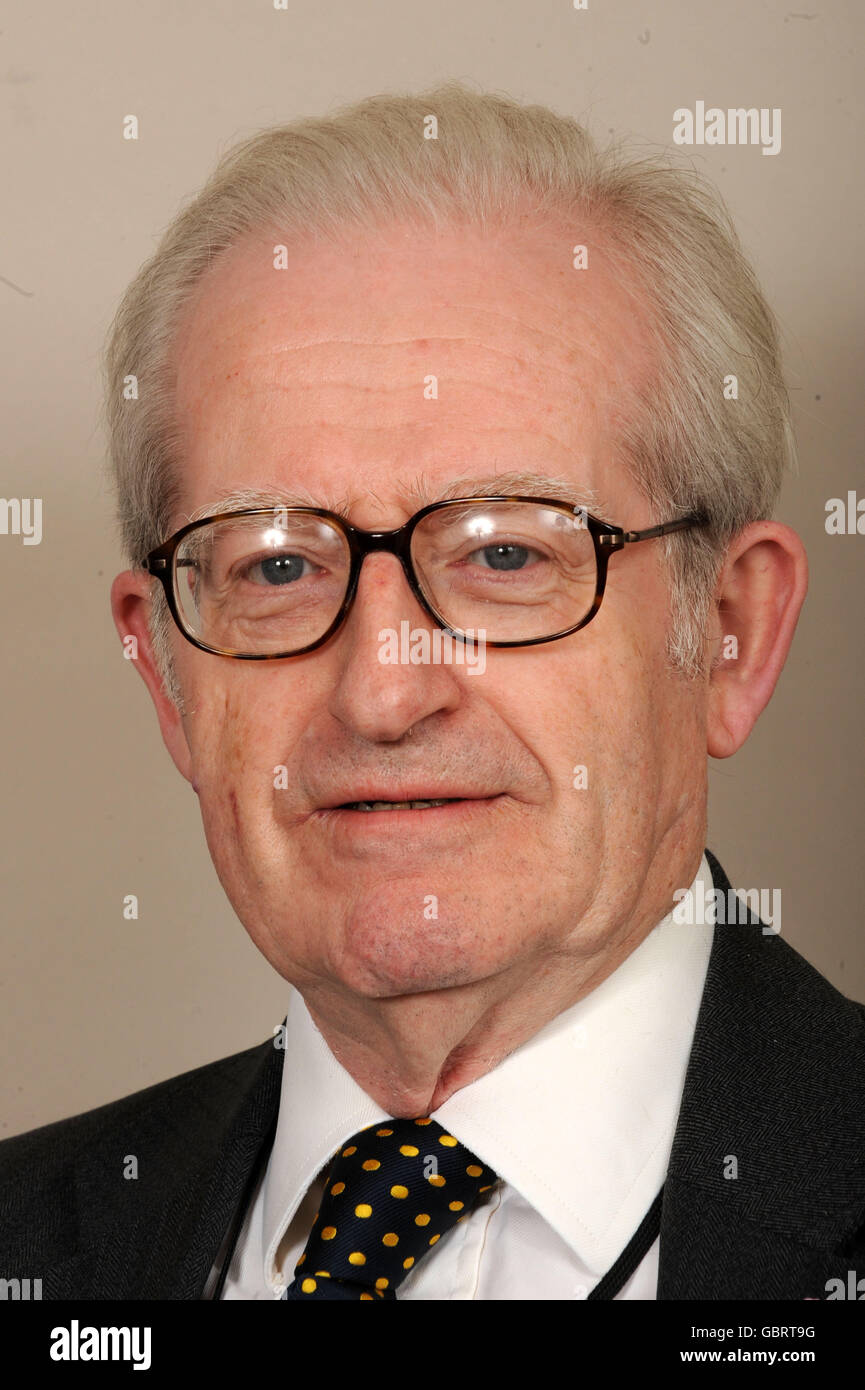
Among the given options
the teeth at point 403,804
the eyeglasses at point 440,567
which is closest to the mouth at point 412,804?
the teeth at point 403,804

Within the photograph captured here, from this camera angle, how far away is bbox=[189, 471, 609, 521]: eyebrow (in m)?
1.47

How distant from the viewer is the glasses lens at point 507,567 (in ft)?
4.83

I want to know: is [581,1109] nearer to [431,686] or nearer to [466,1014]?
[466,1014]

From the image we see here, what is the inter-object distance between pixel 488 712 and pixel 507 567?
0.47ft

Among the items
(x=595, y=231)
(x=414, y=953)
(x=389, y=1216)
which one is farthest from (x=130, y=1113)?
(x=595, y=231)

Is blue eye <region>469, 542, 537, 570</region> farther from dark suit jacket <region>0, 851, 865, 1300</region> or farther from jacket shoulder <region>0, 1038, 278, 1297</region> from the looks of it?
jacket shoulder <region>0, 1038, 278, 1297</region>

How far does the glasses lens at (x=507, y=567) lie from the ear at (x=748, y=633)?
226mm

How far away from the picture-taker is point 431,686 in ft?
4.68

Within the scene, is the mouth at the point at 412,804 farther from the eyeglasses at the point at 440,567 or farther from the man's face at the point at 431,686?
the eyeglasses at the point at 440,567

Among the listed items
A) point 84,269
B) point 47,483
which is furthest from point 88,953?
point 84,269

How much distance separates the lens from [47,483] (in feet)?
8.00

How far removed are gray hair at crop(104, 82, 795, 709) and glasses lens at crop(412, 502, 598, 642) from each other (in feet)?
0.39

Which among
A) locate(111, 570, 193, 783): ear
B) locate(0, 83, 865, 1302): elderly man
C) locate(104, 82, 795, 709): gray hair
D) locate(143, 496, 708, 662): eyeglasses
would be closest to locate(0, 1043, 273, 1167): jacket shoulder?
locate(0, 83, 865, 1302): elderly man
